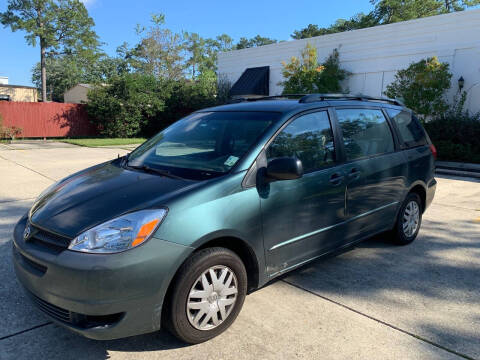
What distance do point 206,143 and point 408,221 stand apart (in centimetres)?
276

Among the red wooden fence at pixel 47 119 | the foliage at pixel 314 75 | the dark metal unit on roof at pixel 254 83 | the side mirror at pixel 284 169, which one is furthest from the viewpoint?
the dark metal unit on roof at pixel 254 83

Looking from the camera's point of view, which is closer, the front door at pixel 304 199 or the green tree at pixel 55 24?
the front door at pixel 304 199

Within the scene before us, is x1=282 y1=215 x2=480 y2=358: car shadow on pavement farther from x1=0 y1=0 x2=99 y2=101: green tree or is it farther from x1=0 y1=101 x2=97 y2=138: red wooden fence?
x1=0 y1=0 x2=99 y2=101: green tree

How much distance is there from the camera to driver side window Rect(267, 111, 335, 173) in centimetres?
327

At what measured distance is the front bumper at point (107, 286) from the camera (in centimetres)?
229

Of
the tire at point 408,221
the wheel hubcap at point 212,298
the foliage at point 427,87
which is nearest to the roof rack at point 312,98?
the tire at point 408,221

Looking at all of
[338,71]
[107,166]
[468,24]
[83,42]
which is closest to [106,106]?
[338,71]

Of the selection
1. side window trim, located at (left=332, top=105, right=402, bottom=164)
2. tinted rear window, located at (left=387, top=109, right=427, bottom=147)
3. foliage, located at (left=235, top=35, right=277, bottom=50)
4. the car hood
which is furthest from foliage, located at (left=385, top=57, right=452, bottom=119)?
foliage, located at (left=235, top=35, right=277, bottom=50)

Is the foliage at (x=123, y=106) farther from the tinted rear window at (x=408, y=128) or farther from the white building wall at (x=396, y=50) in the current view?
the tinted rear window at (x=408, y=128)

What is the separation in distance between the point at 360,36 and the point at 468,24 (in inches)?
183

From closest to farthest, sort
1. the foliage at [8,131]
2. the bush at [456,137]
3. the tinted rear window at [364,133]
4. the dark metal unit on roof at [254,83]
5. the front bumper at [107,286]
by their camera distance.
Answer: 1. the front bumper at [107,286]
2. the tinted rear window at [364,133]
3. the bush at [456,137]
4. the foliage at [8,131]
5. the dark metal unit on roof at [254,83]

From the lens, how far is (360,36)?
17.5 metres

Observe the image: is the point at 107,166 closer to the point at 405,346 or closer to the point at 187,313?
the point at 187,313

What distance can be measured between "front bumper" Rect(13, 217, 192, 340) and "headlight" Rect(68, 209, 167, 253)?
5cm
